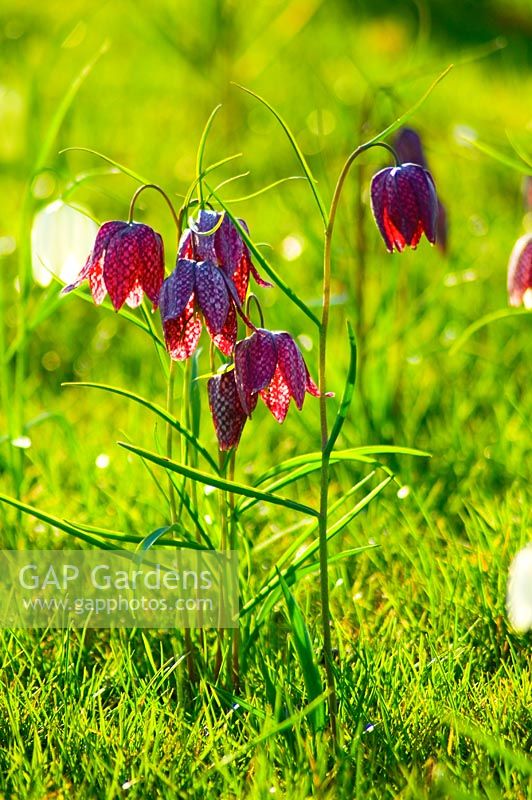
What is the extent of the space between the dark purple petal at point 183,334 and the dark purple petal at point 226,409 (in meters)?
0.05

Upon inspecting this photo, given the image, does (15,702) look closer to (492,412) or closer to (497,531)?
(497,531)

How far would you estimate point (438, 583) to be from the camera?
1.44 meters

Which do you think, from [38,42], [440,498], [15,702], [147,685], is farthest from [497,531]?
[38,42]

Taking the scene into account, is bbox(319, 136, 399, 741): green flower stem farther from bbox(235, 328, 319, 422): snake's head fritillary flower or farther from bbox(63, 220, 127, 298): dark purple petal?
bbox(63, 220, 127, 298): dark purple petal

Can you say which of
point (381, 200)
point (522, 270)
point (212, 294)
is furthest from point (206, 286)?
point (522, 270)

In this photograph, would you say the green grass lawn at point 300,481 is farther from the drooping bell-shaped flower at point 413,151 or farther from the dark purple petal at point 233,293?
the dark purple petal at point 233,293

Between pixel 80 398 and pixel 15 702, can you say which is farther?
pixel 80 398

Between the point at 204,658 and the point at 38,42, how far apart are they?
3.43 metres

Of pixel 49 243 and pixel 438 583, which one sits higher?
pixel 49 243

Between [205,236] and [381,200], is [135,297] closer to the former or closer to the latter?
A: [205,236]

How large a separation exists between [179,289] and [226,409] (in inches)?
6.0

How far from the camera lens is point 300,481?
72.5 inches

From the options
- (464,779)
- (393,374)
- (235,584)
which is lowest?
(464,779)

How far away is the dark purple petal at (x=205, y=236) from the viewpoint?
1.08 metres
